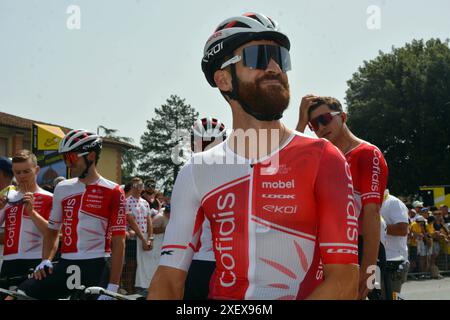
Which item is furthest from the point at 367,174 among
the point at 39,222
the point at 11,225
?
the point at 11,225

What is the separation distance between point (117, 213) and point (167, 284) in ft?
12.1

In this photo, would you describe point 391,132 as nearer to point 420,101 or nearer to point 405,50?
point 420,101

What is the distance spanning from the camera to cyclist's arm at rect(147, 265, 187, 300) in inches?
124

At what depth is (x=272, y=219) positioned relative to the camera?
10.2 ft

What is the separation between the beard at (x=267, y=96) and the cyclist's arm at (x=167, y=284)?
2.76 ft

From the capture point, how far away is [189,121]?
124 m

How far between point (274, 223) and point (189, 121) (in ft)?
398

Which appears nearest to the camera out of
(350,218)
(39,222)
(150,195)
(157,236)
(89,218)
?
(350,218)

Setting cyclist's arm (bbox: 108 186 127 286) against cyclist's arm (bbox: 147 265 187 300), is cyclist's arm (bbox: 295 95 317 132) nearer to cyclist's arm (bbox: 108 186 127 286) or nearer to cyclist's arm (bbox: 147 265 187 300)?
cyclist's arm (bbox: 147 265 187 300)

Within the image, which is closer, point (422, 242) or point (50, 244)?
point (50, 244)

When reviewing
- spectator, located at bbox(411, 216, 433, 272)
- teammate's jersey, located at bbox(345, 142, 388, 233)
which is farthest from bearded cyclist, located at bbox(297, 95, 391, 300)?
spectator, located at bbox(411, 216, 433, 272)

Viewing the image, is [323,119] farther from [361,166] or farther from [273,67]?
[273,67]

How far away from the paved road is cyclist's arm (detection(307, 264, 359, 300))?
11.5 meters

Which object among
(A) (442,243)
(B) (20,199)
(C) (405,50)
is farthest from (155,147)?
(B) (20,199)
